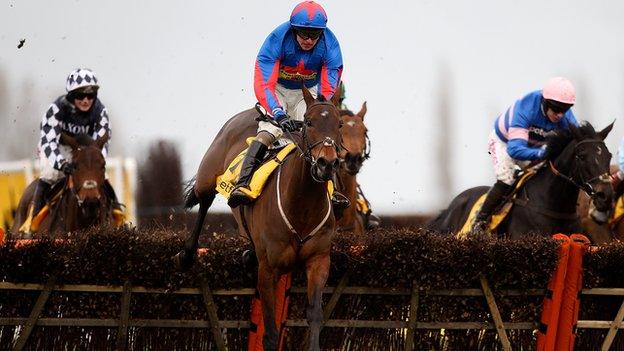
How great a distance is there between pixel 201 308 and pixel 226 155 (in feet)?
4.46

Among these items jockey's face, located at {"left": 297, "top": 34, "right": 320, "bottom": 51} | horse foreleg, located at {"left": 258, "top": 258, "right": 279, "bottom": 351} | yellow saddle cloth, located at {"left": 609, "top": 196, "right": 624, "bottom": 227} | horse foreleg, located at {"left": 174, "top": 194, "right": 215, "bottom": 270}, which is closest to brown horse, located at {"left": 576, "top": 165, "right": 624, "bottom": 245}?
yellow saddle cloth, located at {"left": 609, "top": 196, "right": 624, "bottom": 227}

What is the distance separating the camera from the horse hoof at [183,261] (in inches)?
326

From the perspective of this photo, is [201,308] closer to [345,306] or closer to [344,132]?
[345,306]

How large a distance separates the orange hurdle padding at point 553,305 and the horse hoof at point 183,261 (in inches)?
104

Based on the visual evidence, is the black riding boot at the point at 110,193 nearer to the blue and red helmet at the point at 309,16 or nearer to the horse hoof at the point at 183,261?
the horse hoof at the point at 183,261

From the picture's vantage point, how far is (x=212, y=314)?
27.6 feet

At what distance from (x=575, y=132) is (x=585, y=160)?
38 cm

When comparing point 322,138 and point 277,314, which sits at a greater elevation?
point 322,138

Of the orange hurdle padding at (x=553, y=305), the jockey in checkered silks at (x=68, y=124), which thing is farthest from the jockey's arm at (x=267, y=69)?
the jockey in checkered silks at (x=68, y=124)

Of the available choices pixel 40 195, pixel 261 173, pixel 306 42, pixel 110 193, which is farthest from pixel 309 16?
pixel 40 195

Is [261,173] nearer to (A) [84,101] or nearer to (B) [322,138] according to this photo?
(B) [322,138]

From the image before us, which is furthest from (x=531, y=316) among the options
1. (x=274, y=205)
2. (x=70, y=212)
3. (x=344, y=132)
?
(x=70, y=212)

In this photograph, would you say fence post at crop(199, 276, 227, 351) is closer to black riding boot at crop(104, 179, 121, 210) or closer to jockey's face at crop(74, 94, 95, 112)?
black riding boot at crop(104, 179, 121, 210)

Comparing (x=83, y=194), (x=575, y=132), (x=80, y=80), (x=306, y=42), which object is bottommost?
(x=83, y=194)
